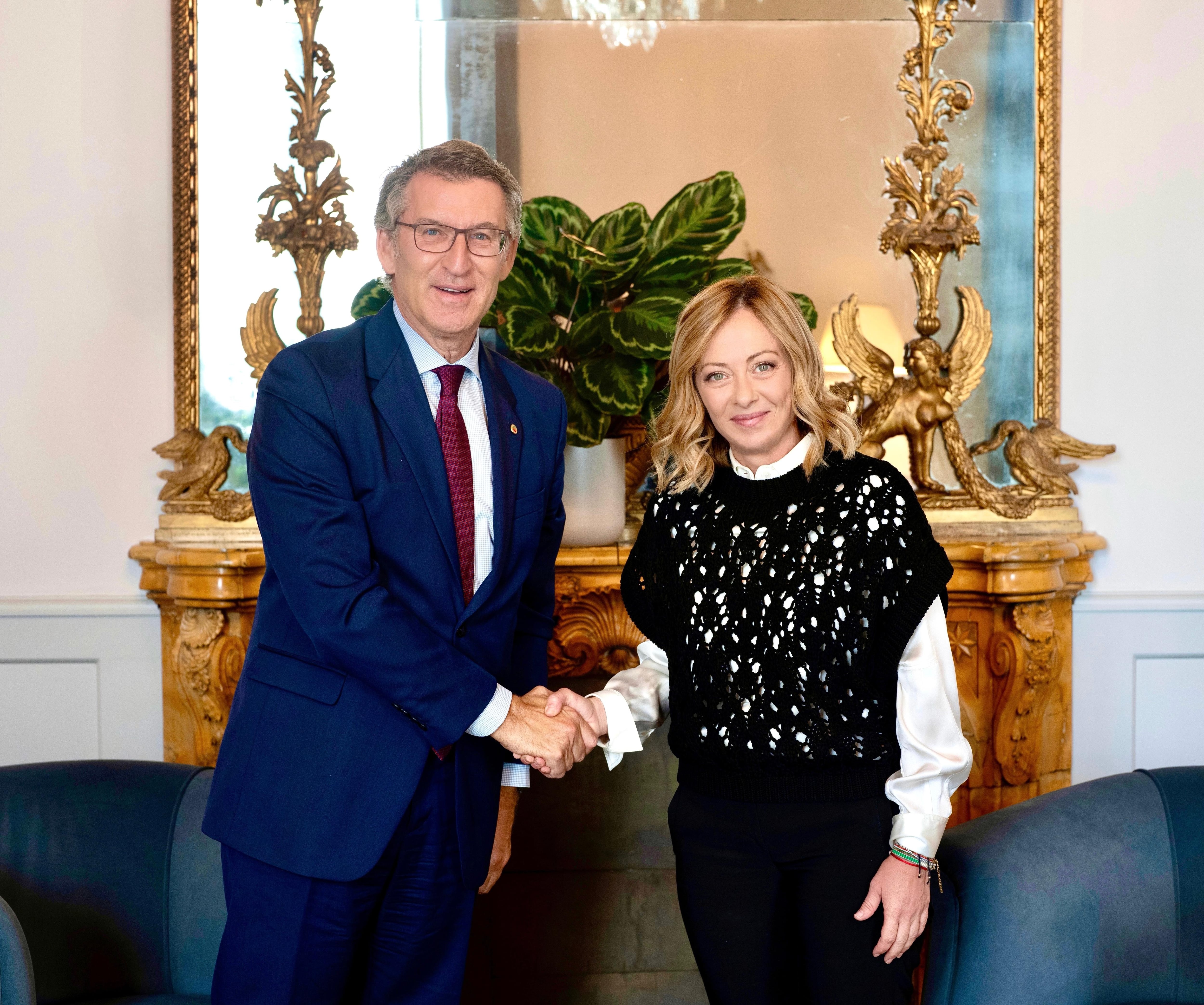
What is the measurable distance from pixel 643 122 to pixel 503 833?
182 cm

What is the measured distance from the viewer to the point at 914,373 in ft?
9.06

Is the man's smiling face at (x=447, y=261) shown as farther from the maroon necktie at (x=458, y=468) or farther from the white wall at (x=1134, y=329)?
the white wall at (x=1134, y=329)

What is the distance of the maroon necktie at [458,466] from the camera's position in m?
1.58

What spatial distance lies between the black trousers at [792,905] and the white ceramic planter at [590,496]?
1090 mm

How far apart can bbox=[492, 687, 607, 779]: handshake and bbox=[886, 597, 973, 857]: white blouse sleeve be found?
17.7 inches

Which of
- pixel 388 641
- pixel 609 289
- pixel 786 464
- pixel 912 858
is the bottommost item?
pixel 912 858

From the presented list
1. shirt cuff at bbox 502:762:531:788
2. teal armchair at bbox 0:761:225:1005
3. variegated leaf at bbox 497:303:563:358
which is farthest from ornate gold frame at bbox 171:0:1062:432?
shirt cuff at bbox 502:762:531:788

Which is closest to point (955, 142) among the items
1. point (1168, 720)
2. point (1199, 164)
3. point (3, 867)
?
point (1199, 164)

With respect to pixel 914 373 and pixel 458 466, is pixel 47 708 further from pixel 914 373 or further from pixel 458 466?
pixel 914 373

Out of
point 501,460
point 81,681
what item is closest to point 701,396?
point 501,460

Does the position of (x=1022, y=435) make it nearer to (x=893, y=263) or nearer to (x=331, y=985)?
(x=893, y=263)

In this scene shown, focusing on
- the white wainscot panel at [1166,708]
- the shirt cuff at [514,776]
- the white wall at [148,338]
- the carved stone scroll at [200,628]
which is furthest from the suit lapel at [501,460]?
the white wainscot panel at [1166,708]

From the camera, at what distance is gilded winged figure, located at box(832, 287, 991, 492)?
2.75 m

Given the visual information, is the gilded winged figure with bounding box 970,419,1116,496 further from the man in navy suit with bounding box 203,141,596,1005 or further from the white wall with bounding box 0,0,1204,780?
the man in navy suit with bounding box 203,141,596,1005
